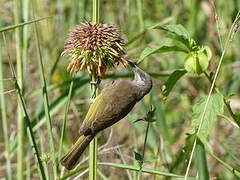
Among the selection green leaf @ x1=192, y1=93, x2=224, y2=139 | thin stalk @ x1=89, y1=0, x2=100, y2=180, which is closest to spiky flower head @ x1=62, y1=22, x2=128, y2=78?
thin stalk @ x1=89, y1=0, x2=100, y2=180

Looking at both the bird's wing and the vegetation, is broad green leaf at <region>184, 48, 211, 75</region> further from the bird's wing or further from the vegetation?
the bird's wing

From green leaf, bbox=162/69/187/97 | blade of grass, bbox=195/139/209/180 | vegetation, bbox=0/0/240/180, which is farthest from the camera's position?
vegetation, bbox=0/0/240/180

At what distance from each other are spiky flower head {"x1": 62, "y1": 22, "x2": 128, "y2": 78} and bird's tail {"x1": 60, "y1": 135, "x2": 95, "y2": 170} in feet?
0.71

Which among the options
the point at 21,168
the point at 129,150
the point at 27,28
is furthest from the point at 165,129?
the point at 21,168

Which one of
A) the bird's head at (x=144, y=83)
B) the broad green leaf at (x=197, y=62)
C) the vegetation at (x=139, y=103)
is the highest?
the broad green leaf at (x=197, y=62)

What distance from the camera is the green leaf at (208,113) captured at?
1.53 meters

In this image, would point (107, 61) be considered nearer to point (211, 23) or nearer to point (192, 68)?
point (192, 68)

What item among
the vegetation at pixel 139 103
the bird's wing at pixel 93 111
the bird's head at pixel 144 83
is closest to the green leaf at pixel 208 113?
the vegetation at pixel 139 103

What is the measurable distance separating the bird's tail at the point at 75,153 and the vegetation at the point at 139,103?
0.28ft

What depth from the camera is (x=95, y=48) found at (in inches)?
56.9

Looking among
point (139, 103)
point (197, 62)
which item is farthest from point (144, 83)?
point (139, 103)

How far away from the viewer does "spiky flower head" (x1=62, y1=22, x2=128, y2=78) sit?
145cm

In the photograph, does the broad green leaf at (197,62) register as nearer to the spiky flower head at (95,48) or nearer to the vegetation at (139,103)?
the vegetation at (139,103)

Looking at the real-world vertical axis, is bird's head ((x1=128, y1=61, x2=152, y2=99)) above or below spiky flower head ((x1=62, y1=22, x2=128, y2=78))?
below
